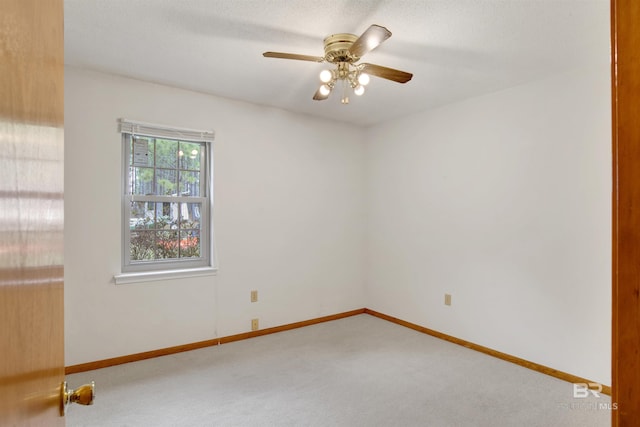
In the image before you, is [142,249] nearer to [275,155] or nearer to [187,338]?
[187,338]

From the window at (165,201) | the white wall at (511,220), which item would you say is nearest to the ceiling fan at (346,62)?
the white wall at (511,220)

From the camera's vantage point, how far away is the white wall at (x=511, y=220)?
2.60 meters

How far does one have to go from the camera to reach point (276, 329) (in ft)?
12.3

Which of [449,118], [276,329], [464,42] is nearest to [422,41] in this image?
[464,42]

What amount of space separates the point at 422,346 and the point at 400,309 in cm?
72

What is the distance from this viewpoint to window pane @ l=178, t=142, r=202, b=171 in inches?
131

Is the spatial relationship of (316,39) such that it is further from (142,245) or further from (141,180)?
(142,245)

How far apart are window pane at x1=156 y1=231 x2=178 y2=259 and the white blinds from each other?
890 millimetres

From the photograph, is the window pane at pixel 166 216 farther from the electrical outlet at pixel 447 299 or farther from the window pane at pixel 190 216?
the electrical outlet at pixel 447 299

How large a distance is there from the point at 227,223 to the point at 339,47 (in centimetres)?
201

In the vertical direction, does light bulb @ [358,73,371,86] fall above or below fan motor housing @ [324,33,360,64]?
below

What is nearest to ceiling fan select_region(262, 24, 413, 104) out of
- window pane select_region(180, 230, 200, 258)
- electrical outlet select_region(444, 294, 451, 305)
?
window pane select_region(180, 230, 200, 258)

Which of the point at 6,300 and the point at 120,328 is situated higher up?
the point at 6,300

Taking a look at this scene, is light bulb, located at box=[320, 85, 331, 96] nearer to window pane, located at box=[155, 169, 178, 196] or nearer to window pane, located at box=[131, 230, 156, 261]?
window pane, located at box=[155, 169, 178, 196]
